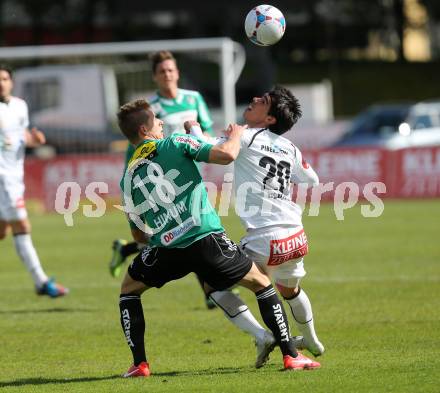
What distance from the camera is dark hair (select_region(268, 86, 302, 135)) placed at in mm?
7629

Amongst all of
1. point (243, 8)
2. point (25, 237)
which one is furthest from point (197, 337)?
point (243, 8)

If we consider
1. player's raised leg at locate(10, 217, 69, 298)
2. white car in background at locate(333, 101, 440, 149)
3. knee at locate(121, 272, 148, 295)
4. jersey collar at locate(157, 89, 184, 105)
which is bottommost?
white car in background at locate(333, 101, 440, 149)

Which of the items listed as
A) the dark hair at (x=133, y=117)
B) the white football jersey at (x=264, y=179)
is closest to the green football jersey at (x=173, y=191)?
the dark hair at (x=133, y=117)

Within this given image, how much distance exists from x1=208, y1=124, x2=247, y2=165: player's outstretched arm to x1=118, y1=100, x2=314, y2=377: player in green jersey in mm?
15

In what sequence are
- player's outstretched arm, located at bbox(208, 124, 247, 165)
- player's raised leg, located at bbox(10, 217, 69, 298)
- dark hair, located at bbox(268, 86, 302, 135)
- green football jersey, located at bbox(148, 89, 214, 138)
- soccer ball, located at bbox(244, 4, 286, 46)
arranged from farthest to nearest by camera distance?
1. player's raised leg, located at bbox(10, 217, 69, 298)
2. green football jersey, located at bbox(148, 89, 214, 138)
3. soccer ball, located at bbox(244, 4, 286, 46)
4. dark hair, located at bbox(268, 86, 302, 135)
5. player's outstretched arm, located at bbox(208, 124, 247, 165)

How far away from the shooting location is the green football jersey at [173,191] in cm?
736

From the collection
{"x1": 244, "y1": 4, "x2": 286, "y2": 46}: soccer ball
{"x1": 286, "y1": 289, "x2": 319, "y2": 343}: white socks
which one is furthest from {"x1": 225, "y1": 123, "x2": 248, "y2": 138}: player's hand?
{"x1": 244, "y1": 4, "x2": 286, "y2": 46}: soccer ball

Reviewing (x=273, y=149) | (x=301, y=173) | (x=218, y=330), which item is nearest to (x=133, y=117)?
(x=273, y=149)

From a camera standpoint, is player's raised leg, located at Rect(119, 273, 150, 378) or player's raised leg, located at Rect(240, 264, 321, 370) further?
player's raised leg, located at Rect(119, 273, 150, 378)

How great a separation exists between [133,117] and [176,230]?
33.7 inches

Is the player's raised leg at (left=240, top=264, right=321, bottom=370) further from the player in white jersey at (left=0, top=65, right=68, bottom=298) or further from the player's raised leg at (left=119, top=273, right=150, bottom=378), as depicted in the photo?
the player in white jersey at (left=0, top=65, right=68, bottom=298)

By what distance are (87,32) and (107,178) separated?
26.8m

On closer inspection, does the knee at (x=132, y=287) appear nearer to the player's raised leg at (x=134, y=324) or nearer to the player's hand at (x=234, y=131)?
the player's raised leg at (x=134, y=324)

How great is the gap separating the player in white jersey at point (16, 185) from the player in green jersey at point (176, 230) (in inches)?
177
